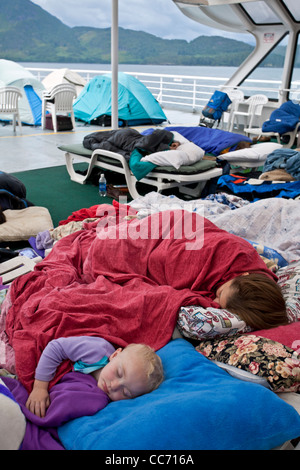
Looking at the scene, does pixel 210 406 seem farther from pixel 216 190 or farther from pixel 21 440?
pixel 216 190

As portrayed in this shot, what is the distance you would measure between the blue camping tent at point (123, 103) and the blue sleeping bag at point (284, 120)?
247 cm

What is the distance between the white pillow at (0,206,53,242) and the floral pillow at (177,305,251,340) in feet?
5.92

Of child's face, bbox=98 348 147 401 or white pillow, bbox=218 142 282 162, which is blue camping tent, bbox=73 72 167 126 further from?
child's face, bbox=98 348 147 401

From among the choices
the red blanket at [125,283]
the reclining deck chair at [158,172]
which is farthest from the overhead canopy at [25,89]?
the red blanket at [125,283]

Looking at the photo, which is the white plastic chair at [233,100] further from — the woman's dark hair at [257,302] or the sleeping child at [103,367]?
the sleeping child at [103,367]

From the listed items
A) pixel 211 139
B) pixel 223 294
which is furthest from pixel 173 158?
pixel 223 294

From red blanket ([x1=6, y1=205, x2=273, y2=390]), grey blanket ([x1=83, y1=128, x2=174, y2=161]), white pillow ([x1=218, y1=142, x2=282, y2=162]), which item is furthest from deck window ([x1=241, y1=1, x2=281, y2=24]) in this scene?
red blanket ([x1=6, y1=205, x2=273, y2=390])

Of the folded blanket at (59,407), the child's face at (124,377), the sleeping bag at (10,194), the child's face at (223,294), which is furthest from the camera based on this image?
the sleeping bag at (10,194)

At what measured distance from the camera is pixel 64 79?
9.38m

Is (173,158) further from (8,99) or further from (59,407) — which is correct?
(8,99)

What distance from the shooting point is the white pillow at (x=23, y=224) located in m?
2.90

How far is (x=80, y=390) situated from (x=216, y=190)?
3.08 m

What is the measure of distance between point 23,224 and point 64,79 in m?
7.47

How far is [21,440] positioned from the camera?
1003mm
